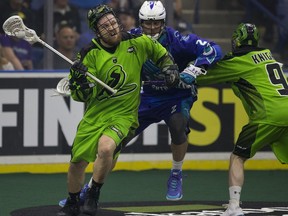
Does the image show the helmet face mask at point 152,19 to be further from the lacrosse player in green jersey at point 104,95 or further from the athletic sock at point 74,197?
the athletic sock at point 74,197

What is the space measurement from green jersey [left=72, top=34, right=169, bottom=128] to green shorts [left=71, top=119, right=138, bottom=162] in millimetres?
48

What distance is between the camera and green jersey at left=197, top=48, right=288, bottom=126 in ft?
29.1

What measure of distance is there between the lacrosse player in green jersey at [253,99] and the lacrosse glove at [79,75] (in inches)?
48.3

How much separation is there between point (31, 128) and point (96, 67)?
3.24 meters

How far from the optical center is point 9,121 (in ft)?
38.5

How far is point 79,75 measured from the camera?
8.48m

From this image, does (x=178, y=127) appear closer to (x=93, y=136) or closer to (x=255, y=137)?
(x=255, y=137)

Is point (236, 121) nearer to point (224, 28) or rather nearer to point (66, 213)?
point (224, 28)

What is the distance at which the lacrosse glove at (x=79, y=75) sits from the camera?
8477mm

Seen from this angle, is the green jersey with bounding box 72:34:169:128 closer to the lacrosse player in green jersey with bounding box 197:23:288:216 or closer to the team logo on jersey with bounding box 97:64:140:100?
the team logo on jersey with bounding box 97:64:140:100

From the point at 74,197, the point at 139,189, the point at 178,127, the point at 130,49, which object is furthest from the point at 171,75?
the point at 139,189

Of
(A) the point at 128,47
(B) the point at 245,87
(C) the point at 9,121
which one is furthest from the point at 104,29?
(C) the point at 9,121

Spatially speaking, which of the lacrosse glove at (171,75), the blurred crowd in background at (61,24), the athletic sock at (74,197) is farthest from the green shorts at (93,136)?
the blurred crowd in background at (61,24)

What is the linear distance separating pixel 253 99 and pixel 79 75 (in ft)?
4.66
